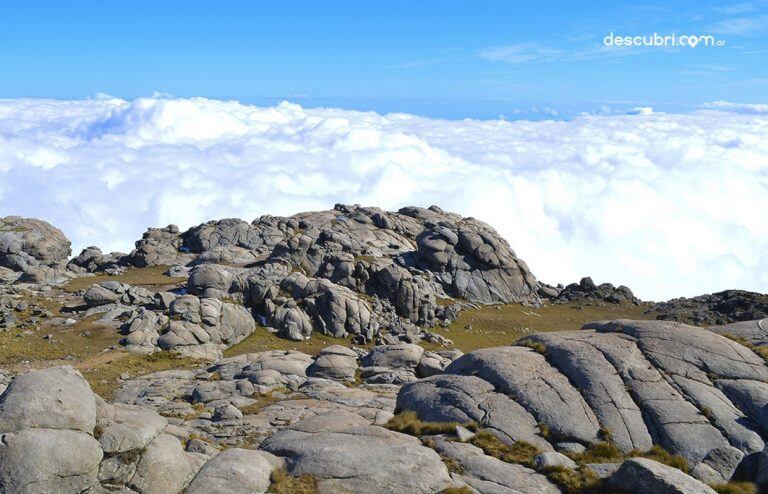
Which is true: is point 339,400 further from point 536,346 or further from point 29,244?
point 29,244

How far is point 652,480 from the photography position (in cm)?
1897

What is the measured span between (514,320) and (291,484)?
250ft

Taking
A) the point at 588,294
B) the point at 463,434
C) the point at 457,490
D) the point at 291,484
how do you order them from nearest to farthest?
the point at 457,490 < the point at 291,484 < the point at 463,434 < the point at 588,294

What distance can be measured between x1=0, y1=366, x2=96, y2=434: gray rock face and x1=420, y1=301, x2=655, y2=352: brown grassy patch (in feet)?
185

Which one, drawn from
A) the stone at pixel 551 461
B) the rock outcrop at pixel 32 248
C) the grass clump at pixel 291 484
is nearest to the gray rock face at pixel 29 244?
the rock outcrop at pixel 32 248

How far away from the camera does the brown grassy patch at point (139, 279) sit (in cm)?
8425

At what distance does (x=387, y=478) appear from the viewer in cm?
2055

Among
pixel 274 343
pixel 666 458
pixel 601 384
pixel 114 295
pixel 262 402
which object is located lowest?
pixel 274 343

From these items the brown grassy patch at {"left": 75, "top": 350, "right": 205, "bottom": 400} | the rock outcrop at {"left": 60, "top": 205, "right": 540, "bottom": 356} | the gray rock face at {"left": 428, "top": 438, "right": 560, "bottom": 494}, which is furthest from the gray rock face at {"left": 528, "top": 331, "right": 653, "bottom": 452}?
the brown grassy patch at {"left": 75, "top": 350, "right": 205, "bottom": 400}

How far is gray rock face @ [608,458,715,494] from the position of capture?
734 inches

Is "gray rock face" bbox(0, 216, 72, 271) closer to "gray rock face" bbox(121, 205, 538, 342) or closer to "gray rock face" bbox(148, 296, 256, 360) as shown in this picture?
"gray rock face" bbox(121, 205, 538, 342)

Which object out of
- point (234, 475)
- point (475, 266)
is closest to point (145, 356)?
point (234, 475)

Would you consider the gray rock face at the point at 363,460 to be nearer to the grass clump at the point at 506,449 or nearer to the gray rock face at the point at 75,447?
the grass clump at the point at 506,449

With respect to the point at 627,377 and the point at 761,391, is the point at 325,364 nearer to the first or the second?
the point at 627,377
